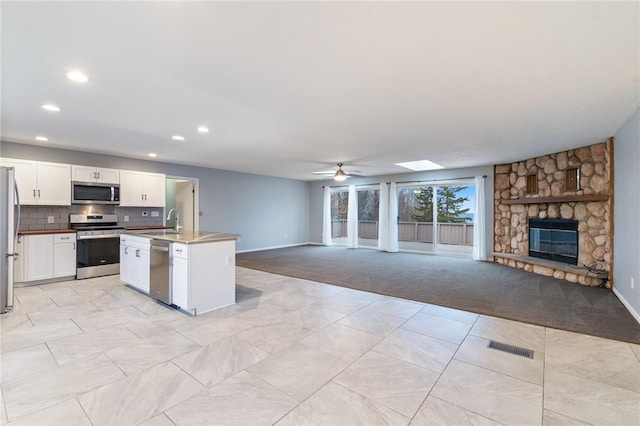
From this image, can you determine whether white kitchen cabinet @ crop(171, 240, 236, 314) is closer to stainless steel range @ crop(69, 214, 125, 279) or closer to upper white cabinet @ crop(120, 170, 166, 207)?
stainless steel range @ crop(69, 214, 125, 279)

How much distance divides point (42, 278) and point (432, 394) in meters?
6.09

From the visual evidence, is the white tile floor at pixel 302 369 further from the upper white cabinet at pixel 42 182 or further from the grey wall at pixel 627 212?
the upper white cabinet at pixel 42 182

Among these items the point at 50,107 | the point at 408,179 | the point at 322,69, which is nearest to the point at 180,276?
the point at 50,107

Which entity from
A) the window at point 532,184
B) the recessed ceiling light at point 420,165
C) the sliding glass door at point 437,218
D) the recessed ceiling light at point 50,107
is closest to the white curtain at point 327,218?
the sliding glass door at point 437,218

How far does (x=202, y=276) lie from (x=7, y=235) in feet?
7.91

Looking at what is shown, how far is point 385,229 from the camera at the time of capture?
8961 mm

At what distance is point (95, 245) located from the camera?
5.28 meters

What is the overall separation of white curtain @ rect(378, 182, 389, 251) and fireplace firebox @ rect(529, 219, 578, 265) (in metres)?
3.63

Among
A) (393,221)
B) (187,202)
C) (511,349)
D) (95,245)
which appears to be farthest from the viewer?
(393,221)

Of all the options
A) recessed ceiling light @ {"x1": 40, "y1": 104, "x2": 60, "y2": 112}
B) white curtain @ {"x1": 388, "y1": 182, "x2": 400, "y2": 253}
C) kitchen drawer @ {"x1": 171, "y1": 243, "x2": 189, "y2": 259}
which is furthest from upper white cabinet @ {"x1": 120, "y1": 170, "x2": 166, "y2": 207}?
white curtain @ {"x1": 388, "y1": 182, "x2": 400, "y2": 253}

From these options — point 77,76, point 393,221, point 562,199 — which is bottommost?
point 393,221

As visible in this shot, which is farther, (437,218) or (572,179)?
(437,218)

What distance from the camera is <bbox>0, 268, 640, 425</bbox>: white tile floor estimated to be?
183 centimetres

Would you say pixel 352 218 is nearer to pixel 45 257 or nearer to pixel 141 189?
pixel 141 189
